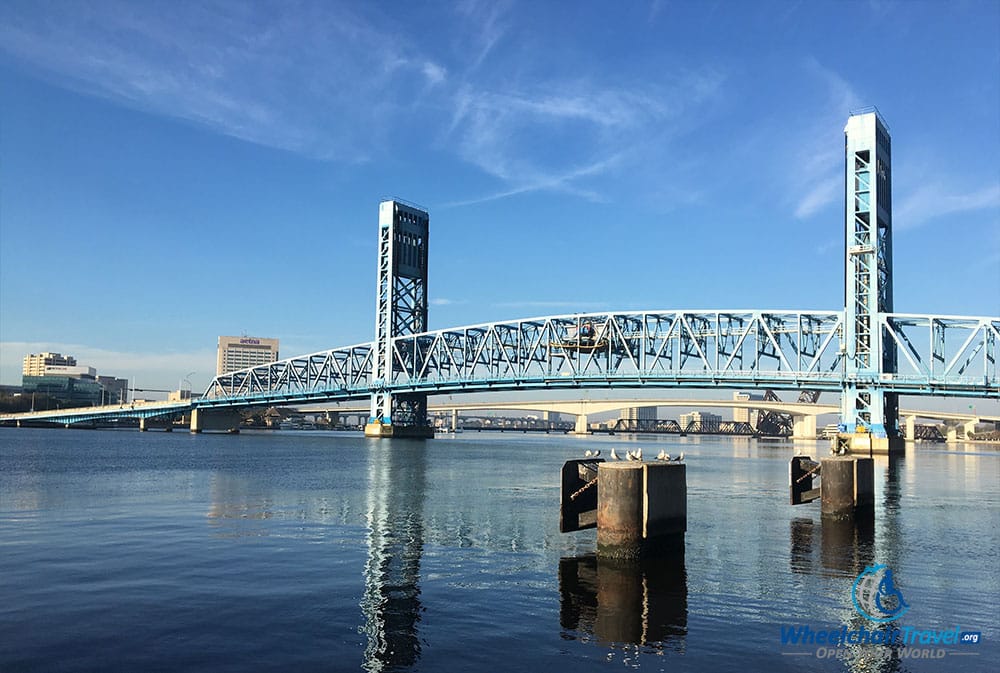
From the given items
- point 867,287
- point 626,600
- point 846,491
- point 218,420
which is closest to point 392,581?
point 626,600

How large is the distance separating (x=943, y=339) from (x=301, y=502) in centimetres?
9298

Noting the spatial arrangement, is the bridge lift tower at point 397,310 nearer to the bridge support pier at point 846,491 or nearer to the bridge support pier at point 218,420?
the bridge support pier at point 218,420

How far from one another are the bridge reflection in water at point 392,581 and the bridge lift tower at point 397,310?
378 feet

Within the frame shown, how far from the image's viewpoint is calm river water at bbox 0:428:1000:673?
14.2 metres

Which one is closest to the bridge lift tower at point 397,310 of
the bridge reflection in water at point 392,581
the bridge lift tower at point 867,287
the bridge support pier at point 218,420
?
the bridge support pier at point 218,420

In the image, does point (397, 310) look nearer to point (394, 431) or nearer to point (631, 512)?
point (394, 431)

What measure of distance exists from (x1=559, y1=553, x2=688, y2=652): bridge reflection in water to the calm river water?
75mm

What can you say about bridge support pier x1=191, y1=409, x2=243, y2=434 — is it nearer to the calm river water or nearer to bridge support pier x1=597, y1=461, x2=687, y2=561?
the calm river water

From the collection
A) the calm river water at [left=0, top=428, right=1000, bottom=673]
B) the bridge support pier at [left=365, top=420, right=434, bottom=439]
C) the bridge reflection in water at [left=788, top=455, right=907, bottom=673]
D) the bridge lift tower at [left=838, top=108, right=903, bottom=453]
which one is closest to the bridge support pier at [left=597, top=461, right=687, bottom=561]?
the calm river water at [left=0, top=428, right=1000, bottom=673]

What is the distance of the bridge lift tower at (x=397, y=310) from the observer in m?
157

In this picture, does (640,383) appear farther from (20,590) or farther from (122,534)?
(20,590)

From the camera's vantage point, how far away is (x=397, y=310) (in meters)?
163

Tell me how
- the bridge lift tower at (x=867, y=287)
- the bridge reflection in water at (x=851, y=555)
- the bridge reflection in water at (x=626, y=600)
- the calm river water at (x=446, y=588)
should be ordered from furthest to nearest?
the bridge lift tower at (x=867, y=287) → the bridge reflection in water at (x=626, y=600) → the bridge reflection in water at (x=851, y=555) → the calm river water at (x=446, y=588)

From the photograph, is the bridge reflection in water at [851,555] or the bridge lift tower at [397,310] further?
the bridge lift tower at [397,310]
